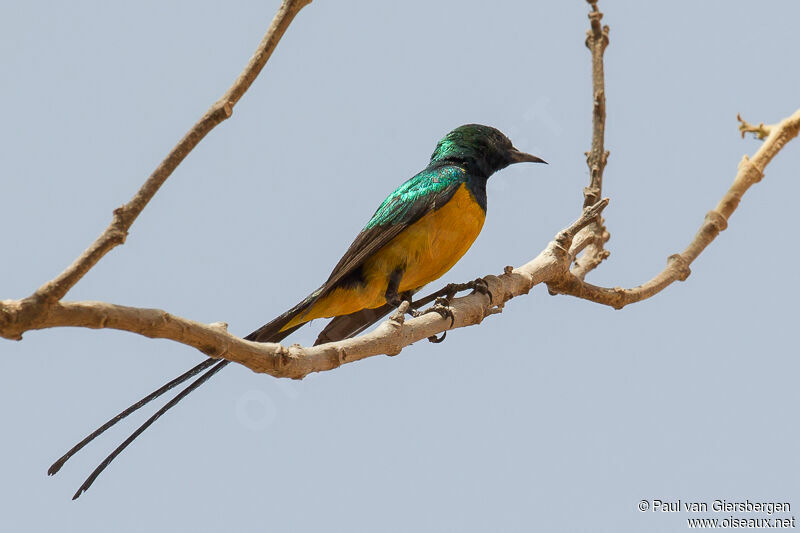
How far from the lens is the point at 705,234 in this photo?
20.3ft

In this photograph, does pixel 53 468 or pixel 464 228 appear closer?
pixel 53 468

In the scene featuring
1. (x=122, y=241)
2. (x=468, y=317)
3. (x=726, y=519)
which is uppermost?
(x=468, y=317)

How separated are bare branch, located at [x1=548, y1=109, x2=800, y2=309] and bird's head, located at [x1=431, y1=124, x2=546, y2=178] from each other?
1004 mm

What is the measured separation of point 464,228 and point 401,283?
0.56 metres

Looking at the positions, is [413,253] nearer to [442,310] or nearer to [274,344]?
[442,310]

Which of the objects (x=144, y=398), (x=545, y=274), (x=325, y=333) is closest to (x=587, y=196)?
(x=545, y=274)

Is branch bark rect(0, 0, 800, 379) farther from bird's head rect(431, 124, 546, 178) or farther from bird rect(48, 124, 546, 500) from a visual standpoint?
bird's head rect(431, 124, 546, 178)

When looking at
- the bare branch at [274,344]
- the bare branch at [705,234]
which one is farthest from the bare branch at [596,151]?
the bare branch at [274,344]

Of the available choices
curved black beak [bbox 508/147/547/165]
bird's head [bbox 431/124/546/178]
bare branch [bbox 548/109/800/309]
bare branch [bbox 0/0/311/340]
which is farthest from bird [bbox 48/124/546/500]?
bare branch [bbox 0/0/311/340]

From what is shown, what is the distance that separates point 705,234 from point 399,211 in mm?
2584

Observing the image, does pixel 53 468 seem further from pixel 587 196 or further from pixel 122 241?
pixel 587 196

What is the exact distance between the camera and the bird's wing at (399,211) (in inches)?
201

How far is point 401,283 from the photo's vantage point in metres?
5.34

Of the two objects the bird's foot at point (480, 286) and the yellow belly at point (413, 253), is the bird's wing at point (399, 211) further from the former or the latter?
the bird's foot at point (480, 286)
